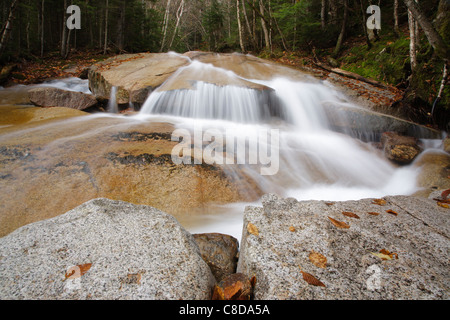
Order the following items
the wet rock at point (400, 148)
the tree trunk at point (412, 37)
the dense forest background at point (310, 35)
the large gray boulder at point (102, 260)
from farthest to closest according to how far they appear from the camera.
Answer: the tree trunk at point (412, 37) → the dense forest background at point (310, 35) → the wet rock at point (400, 148) → the large gray boulder at point (102, 260)

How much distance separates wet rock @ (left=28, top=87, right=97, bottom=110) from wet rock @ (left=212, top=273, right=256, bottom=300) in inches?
316

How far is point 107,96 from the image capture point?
780cm

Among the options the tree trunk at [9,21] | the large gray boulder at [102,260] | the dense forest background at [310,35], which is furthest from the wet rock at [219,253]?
the tree trunk at [9,21]

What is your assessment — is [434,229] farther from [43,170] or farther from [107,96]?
[107,96]

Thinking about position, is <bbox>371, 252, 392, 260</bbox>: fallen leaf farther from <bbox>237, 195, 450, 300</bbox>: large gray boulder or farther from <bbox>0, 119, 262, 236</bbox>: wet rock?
<bbox>0, 119, 262, 236</bbox>: wet rock

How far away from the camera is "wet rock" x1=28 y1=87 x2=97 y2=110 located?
23.3ft

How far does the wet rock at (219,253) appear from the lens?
1.93 m

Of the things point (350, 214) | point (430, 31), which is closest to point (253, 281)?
point (350, 214)

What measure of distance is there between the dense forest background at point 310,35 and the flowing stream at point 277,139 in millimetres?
2431

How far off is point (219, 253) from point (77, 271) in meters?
1.16

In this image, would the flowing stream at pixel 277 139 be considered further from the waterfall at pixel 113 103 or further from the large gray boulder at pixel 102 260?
the large gray boulder at pixel 102 260

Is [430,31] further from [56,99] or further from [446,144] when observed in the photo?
[56,99]

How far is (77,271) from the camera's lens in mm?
1319
